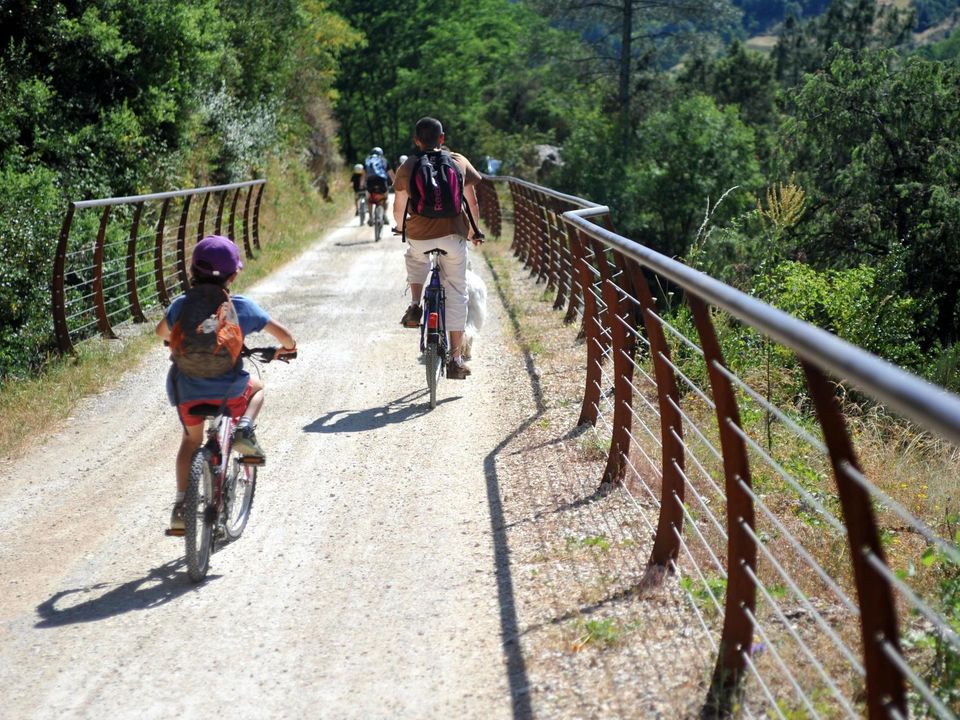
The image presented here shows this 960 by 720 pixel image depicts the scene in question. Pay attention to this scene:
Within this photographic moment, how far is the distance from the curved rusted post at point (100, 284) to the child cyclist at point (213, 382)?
20.2 ft

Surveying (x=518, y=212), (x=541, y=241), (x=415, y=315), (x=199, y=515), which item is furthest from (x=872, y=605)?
(x=518, y=212)

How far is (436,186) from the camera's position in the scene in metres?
8.49

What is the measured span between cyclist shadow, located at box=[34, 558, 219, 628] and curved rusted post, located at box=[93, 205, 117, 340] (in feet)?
21.2

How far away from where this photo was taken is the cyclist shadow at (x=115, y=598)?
4906 mm

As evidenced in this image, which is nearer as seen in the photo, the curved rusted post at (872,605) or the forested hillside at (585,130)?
the curved rusted post at (872,605)

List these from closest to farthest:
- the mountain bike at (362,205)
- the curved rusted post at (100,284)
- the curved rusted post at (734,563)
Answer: the curved rusted post at (734,563), the curved rusted post at (100,284), the mountain bike at (362,205)

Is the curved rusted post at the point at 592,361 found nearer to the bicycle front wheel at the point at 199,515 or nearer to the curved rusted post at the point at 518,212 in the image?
the bicycle front wheel at the point at 199,515

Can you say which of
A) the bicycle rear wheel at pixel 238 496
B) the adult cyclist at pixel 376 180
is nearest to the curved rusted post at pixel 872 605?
the bicycle rear wheel at pixel 238 496

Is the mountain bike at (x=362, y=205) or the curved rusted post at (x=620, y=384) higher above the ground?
the curved rusted post at (x=620, y=384)

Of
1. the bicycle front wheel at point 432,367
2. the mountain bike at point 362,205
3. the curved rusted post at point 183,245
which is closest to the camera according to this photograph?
the bicycle front wheel at point 432,367

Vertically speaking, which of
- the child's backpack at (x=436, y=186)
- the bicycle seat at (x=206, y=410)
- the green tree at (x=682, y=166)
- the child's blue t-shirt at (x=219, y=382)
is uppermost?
the child's backpack at (x=436, y=186)

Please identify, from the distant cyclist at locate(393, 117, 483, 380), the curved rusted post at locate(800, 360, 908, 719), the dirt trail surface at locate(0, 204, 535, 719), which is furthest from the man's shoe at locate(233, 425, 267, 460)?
the curved rusted post at locate(800, 360, 908, 719)

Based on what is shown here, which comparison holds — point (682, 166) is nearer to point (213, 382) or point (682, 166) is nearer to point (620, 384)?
point (620, 384)

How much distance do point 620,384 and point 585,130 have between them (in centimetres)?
4468
